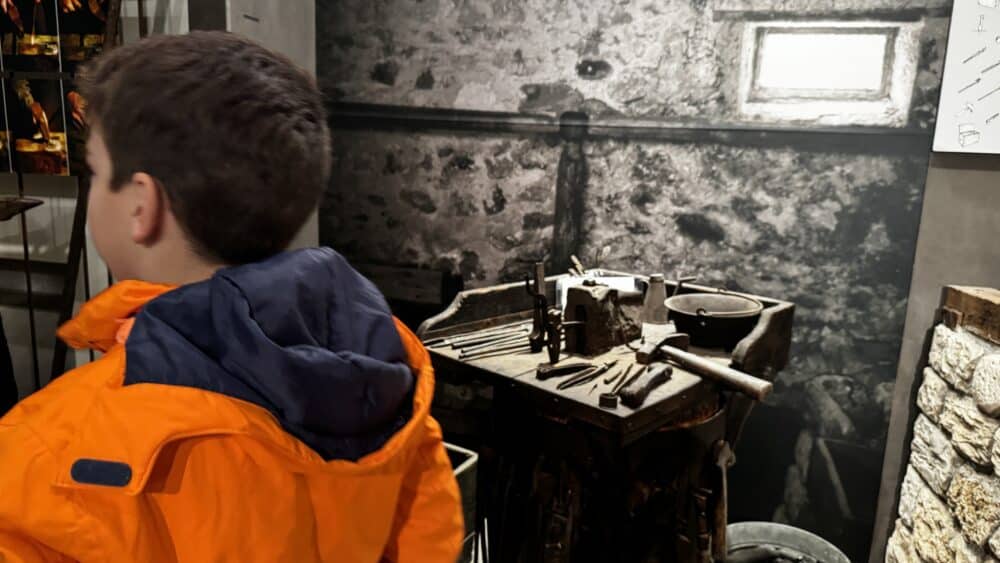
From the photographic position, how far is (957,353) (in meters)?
2.91

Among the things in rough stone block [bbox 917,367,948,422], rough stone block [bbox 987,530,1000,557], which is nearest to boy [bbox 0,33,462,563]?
rough stone block [bbox 987,530,1000,557]

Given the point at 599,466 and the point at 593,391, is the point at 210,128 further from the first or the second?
the point at 599,466

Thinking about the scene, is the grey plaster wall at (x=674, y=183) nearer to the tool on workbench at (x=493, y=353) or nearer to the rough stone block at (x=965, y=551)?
the rough stone block at (x=965, y=551)

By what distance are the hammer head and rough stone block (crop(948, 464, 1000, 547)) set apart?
1.18 m

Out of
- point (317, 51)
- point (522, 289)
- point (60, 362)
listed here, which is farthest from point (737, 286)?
point (60, 362)

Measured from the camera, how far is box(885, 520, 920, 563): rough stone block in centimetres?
316

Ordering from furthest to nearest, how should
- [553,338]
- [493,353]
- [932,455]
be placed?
[932,455], [493,353], [553,338]

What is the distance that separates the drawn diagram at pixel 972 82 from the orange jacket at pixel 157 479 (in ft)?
9.95

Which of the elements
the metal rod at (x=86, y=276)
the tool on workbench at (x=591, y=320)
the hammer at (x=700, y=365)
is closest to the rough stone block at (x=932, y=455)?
the hammer at (x=700, y=365)

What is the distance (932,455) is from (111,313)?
3.21 m

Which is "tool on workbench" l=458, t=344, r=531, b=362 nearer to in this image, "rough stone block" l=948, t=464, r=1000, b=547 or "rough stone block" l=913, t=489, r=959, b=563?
"rough stone block" l=948, t=464, r=1000, b=547

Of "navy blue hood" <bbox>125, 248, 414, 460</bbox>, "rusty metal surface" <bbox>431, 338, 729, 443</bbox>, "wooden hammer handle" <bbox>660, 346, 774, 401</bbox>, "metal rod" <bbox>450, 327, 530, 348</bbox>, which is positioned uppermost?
"navy blue hood" <bbox>125, 248, 414, 460</bbox>

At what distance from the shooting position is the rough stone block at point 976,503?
8.33 feet

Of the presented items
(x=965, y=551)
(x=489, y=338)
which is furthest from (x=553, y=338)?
(x=965, y=551)
